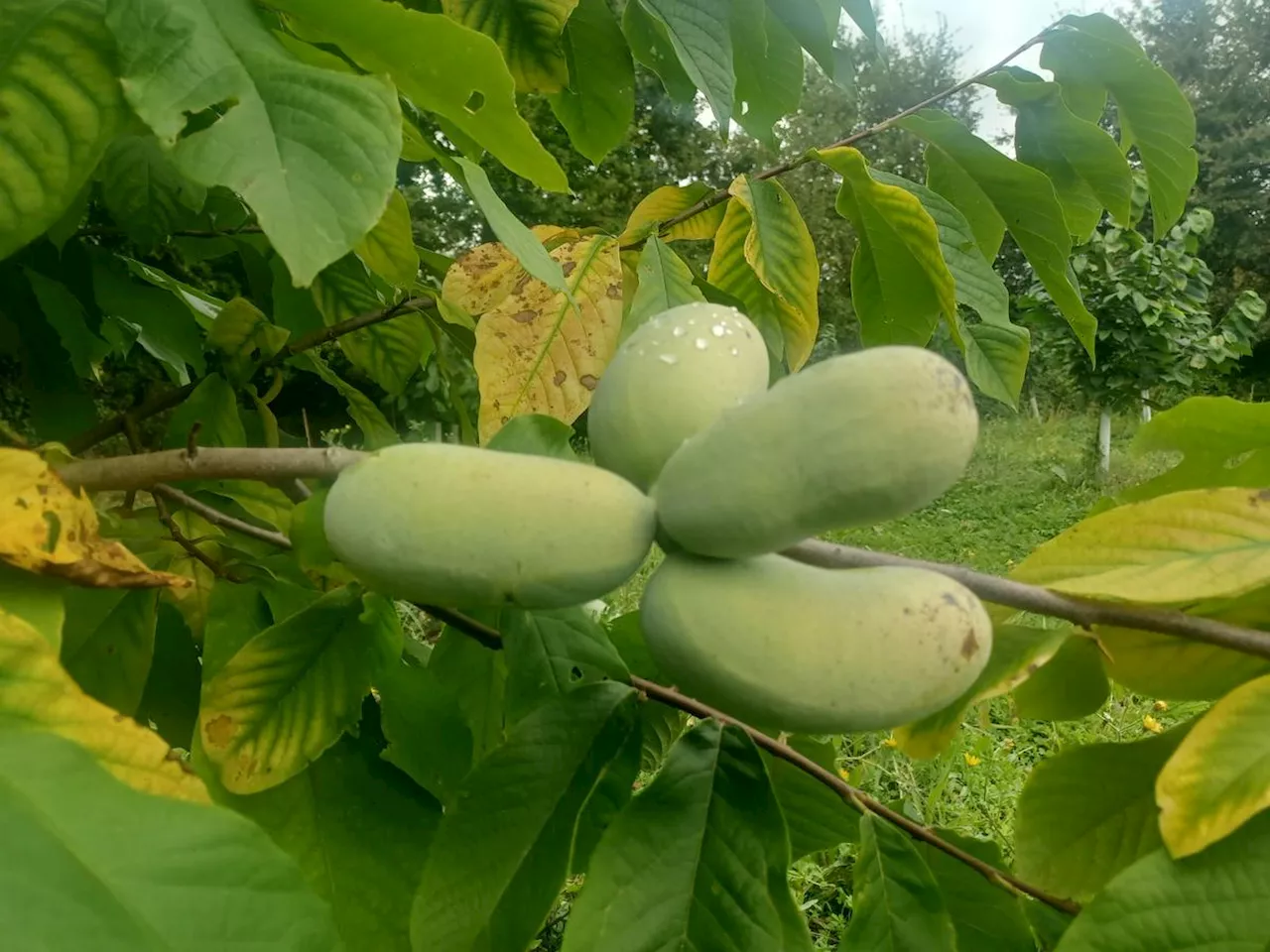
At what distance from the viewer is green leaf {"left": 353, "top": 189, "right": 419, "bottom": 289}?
3.85 ft

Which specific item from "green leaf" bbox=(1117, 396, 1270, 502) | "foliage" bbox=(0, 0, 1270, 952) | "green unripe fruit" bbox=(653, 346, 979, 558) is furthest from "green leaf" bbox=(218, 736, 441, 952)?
"green leaf" bbox=(1117, 396, 1270, 502)

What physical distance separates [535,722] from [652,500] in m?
0.37

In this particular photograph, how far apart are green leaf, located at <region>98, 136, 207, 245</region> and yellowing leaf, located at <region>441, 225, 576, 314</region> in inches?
16.4

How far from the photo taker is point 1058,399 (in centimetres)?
1433

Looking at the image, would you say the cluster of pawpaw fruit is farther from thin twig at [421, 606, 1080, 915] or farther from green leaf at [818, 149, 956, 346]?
green leaf at [818, 149, 956, 346]

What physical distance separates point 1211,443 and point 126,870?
0.83m

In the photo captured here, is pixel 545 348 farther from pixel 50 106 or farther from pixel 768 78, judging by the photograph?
pixel 768 78

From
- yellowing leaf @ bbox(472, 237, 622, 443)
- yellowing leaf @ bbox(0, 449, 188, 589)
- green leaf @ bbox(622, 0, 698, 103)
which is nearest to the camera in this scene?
Answer: yellowing leaf @ bbox(0, 449, 188, 589)

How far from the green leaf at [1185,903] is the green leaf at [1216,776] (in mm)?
29

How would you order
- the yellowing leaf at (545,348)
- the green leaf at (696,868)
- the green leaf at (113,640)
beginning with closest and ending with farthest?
the green leaf at (696,868), the green leaf at (113,640), the yellowing leaf at (545,348)

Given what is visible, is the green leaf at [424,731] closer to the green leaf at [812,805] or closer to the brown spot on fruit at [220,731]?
the brown spot on fruit at [220,731]

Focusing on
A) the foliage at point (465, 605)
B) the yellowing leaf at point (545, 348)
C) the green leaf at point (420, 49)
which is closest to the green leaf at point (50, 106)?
the foliage at point (465, 605)

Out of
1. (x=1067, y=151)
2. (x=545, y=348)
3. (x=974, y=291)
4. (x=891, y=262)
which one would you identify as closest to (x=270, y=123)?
(x=545, y=348)

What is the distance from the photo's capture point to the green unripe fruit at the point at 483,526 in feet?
1.71
